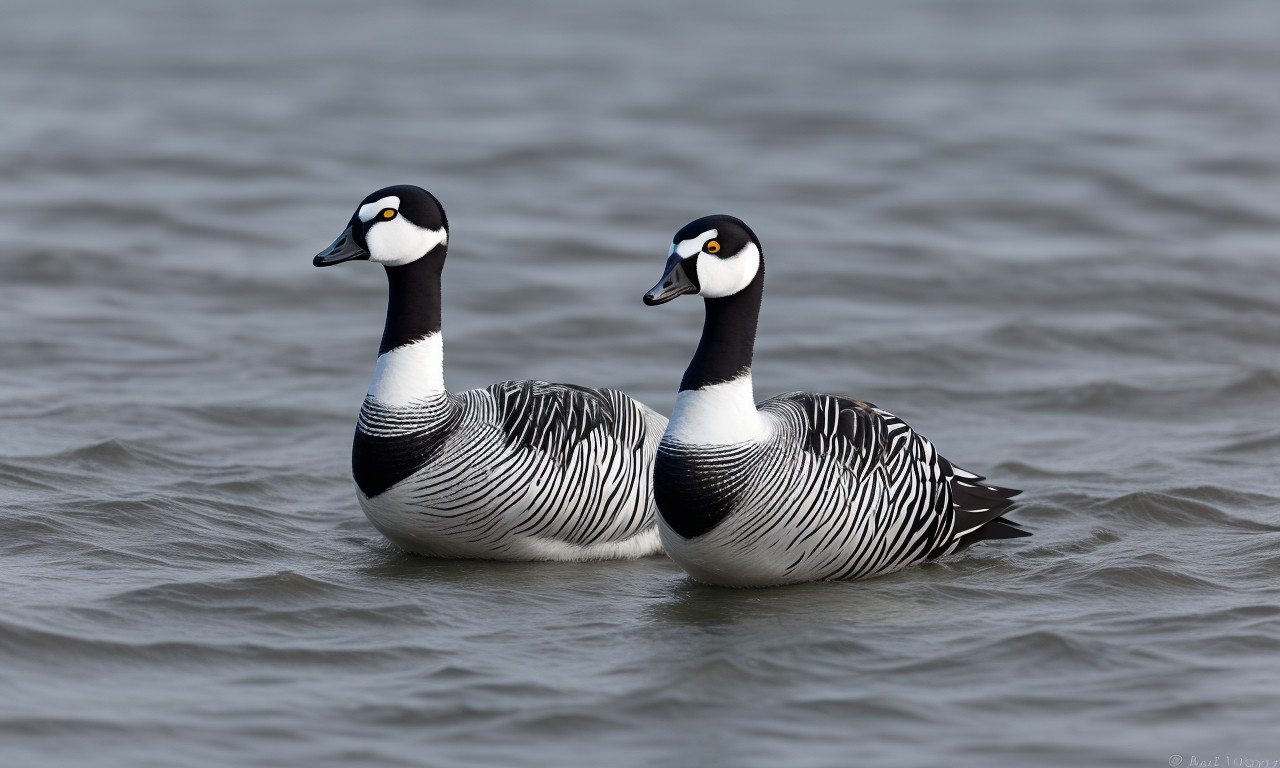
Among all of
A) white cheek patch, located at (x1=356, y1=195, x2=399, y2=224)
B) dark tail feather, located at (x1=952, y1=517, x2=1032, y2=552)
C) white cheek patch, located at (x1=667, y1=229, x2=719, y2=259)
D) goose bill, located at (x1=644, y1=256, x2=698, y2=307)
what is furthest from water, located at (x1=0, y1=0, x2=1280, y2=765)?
white cheek patch, located at (x1=356, y1=195, x2=399, y2=224)

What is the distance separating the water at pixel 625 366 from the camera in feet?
20.2

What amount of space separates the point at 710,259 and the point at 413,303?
1659mm

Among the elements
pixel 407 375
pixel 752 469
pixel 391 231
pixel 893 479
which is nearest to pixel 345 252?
pixel 391 231

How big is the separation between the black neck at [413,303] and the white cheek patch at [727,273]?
1.50m

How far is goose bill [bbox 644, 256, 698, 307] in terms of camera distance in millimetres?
7285

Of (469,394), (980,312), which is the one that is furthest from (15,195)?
(469,394)

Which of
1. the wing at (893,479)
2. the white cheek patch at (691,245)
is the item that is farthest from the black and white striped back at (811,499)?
the white cheek patch at (691,245)

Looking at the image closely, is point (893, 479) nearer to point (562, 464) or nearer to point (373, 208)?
point (562, 464)

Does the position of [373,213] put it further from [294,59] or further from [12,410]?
[294,59]

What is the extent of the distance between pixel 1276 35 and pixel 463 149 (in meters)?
19.2

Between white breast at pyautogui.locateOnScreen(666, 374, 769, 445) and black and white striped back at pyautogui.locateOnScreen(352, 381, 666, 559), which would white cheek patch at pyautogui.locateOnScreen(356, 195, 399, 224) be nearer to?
black and white striped back at pyautogui.locateOnScreen(352, 381, 666, 559)

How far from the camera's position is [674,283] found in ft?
24.1

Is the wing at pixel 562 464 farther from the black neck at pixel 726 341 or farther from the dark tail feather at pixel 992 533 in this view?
the dark tail feather at pixel 992 533

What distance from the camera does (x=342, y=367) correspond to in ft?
42.3
